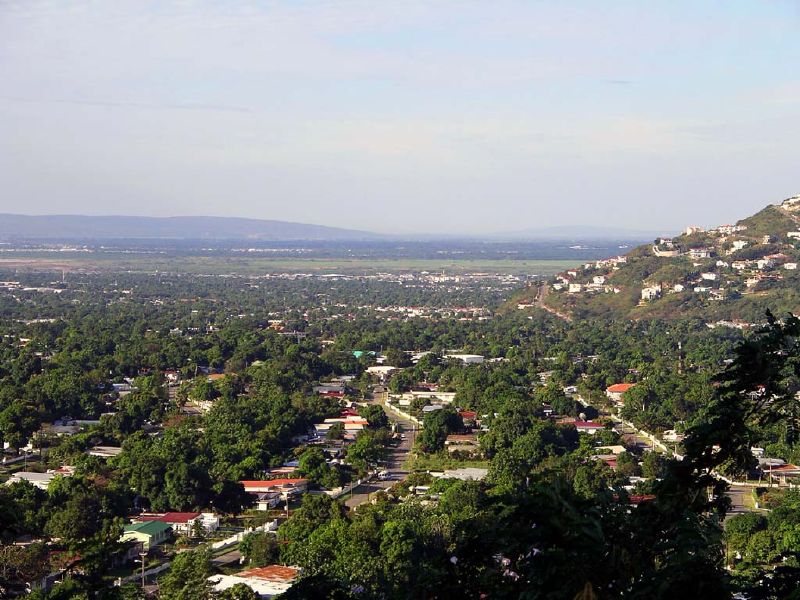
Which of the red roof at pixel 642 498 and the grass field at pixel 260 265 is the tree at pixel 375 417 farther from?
the grass field at pixel 260 265

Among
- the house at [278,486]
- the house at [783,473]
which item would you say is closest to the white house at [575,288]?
the house at [783,473]

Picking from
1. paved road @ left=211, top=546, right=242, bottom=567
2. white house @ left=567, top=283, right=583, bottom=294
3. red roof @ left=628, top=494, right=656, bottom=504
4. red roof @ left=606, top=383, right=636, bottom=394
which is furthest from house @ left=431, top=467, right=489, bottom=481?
white house @ left=567, top=283, right=583, bottom=294

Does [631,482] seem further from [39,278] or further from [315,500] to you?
[39,278]

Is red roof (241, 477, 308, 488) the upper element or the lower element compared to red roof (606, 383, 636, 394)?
upper

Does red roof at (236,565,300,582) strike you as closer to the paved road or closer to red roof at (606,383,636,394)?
the paved road

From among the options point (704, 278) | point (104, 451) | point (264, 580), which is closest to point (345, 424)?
point (104, 451)

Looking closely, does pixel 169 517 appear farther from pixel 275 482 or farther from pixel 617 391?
pixel 617 391
